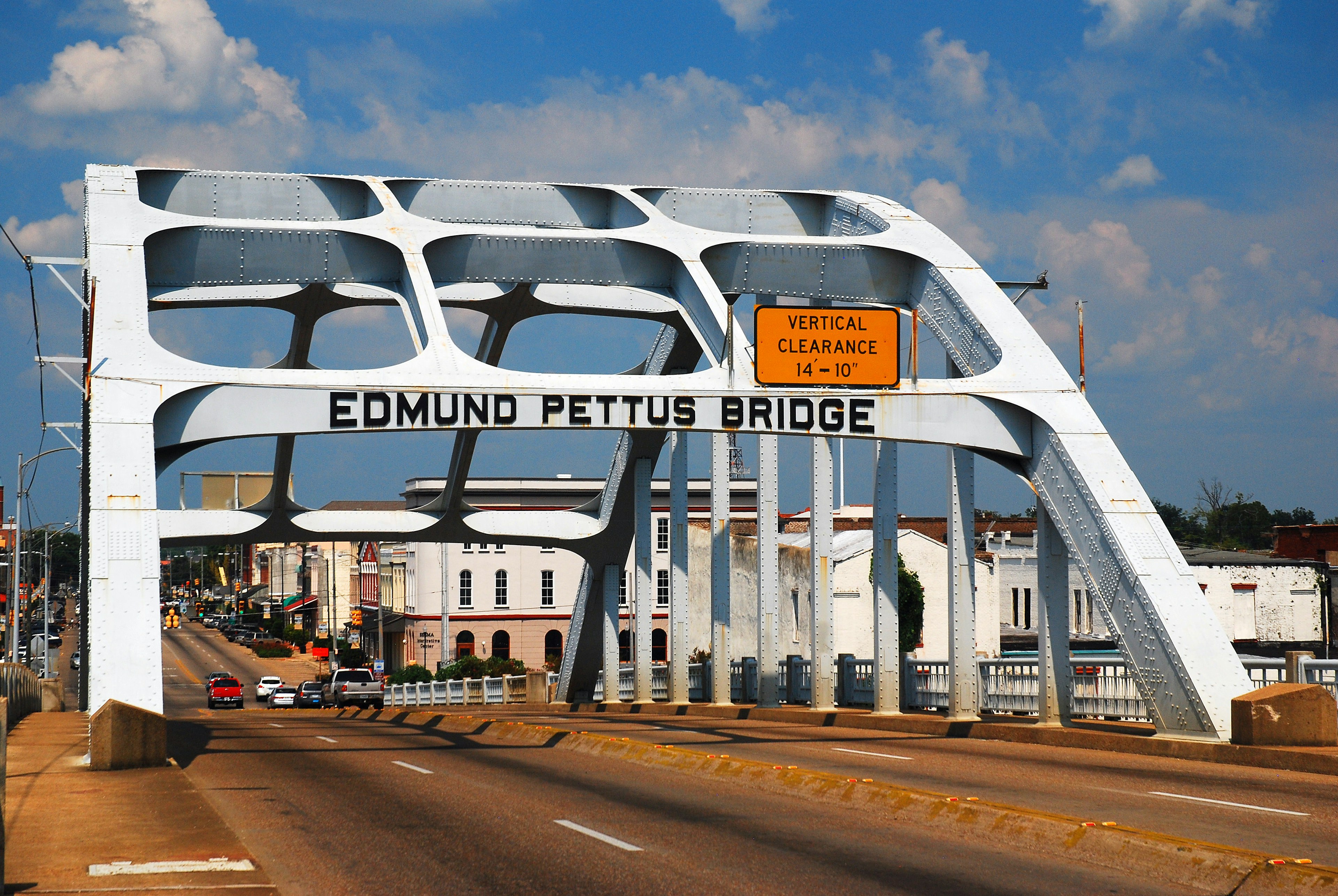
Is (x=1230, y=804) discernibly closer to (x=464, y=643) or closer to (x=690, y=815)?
→ (x=690, y=815)

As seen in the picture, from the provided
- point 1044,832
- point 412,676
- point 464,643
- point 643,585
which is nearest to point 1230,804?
point 1044,832

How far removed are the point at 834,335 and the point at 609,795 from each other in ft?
32.5

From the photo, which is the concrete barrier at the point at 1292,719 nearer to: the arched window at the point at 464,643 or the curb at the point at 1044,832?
the curb at the point at 1044,832

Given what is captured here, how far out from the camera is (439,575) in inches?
3268

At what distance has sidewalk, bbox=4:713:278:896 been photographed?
9195 mm

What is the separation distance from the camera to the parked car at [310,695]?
59791 millimetres

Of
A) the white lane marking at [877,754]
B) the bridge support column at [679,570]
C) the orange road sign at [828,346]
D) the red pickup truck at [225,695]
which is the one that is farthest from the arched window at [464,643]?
the white lane marking at [877,754]

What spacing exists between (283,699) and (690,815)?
174 ft

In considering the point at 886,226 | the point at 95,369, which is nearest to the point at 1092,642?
the point at 886,226

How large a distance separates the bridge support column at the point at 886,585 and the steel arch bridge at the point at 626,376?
62mm

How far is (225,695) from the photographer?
64.0 meters

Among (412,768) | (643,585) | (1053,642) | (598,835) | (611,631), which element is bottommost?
(412,768)

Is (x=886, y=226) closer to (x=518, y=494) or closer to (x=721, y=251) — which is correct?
(x=721, y=251)

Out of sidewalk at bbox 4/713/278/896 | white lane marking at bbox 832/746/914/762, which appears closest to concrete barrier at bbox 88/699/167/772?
sidewalk at bbox 4/713/278/896
